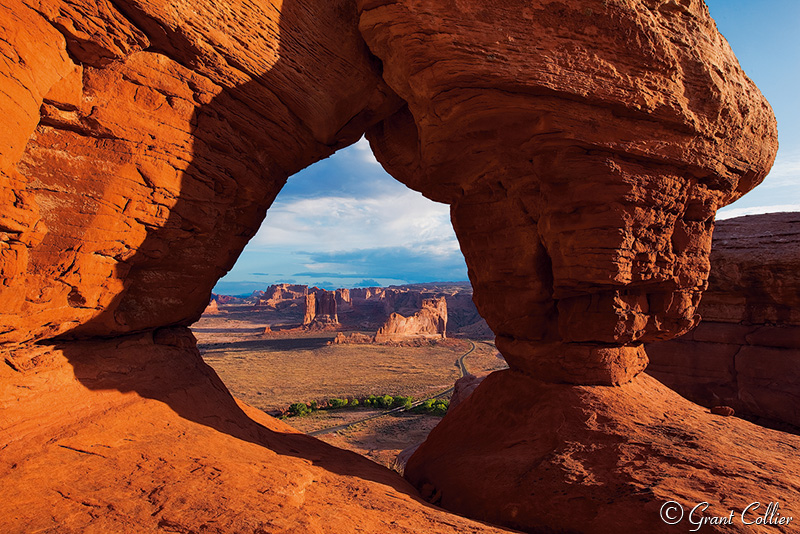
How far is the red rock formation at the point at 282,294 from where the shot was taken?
351ft

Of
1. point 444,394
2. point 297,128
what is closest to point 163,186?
point 297,128

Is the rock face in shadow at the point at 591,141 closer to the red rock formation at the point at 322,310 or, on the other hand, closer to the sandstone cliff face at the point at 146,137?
the sandstone cliff face at the point at 146,137

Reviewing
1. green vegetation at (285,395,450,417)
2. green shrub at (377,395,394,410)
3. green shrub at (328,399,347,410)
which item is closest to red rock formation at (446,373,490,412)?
green vegetation at (285,395,450,417)

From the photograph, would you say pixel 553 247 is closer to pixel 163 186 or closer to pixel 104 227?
pixel 163 186

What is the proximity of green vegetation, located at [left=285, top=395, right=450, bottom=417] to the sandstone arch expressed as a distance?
48.8 feet

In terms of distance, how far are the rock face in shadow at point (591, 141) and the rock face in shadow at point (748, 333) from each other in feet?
20.2

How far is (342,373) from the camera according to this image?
116 feet

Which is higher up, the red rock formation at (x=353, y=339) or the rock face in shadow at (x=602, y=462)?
the rock face in shadow at (x=602, y=462)

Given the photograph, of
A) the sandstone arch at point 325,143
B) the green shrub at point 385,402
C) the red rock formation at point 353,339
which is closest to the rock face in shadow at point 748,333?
the sandstone arch at point 325,143

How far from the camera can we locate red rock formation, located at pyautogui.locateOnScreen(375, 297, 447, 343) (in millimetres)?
59531

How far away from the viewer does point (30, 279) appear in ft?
17.2

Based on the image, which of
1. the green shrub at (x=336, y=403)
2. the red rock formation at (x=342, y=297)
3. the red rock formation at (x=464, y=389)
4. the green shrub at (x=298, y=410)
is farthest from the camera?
the red rock formation at (x=342, y=297)

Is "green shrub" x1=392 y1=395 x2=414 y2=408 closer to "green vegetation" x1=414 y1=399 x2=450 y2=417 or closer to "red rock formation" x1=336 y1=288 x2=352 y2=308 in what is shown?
"green vegetation" x1=414 y1=399 x2=450 y2=417

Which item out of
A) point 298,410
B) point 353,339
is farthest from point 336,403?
point 353,339
